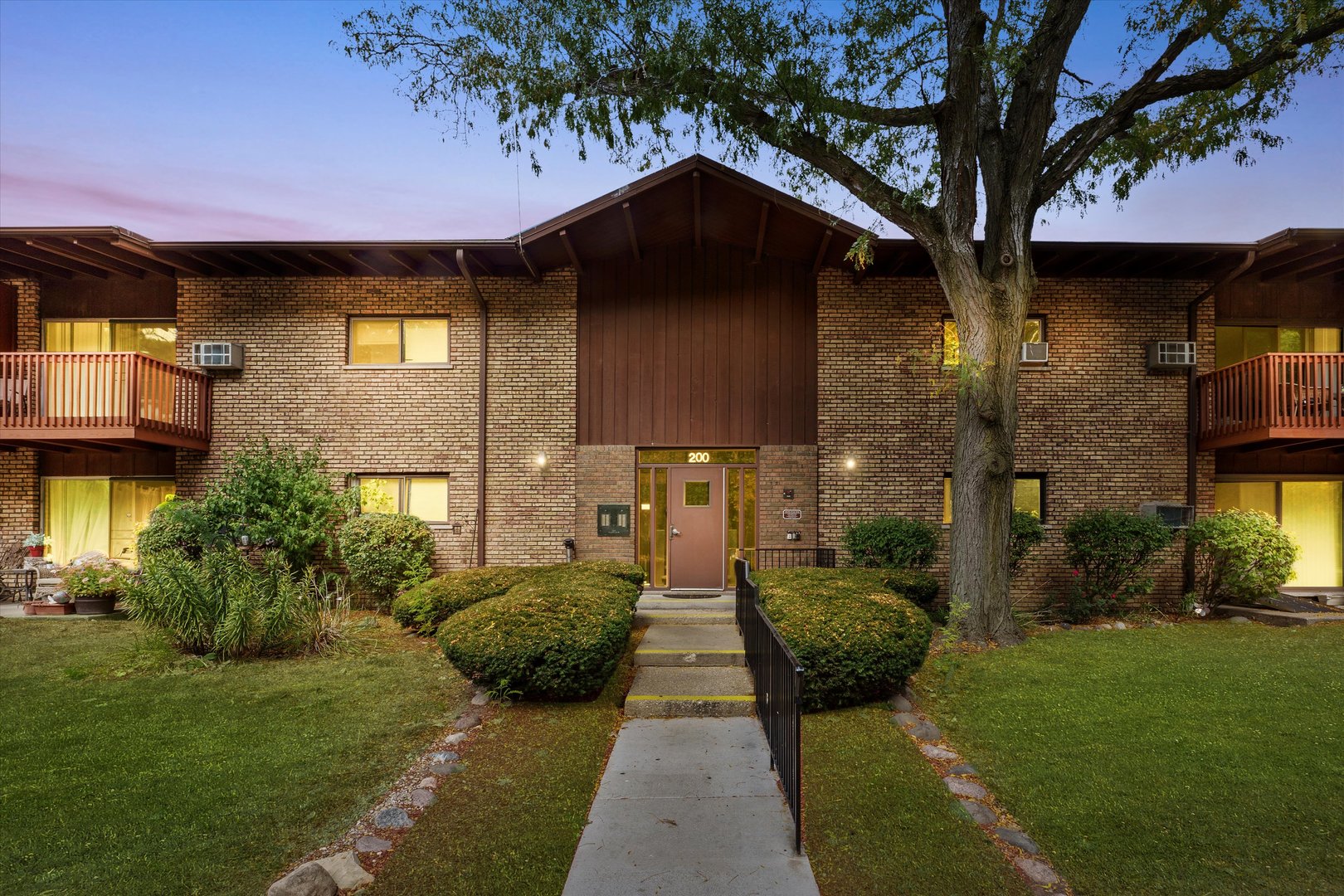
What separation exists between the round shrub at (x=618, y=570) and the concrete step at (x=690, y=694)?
2406 millimetres

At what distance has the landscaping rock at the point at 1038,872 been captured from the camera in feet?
11.6

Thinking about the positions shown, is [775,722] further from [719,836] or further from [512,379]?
[512,379]

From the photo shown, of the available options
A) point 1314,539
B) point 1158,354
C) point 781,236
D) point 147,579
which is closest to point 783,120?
point 781,236

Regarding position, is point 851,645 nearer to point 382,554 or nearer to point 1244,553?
point 382,554

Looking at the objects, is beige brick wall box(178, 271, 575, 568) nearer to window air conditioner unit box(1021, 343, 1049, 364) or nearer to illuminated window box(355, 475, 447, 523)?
illuminated window box(355, 475, 447, 523)

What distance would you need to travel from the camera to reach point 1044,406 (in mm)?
11703

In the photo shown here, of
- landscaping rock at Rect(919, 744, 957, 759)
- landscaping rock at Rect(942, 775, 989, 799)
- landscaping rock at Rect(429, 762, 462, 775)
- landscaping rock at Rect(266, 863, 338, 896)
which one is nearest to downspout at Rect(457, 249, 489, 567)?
landscaping rock at Rect(429, 762, 462, 775)

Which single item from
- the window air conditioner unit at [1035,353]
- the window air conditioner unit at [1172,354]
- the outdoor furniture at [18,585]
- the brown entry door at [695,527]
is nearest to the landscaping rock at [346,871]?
the brown entry door at [695,527]

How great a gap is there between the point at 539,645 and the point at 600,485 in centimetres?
584

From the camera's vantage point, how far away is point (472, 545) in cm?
1171

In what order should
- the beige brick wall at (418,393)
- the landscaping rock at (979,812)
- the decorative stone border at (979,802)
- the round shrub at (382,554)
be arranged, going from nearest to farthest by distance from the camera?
1. the decorative stone border at (979,802)
2. the landscaping rock at (979,812)
3. the round shrub at (382,554)
4. the beige brick wall at (418,393)

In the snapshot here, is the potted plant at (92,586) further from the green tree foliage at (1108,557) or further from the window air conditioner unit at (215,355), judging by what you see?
the green tree foliage at (1108,557)

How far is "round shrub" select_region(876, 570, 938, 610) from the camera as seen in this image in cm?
928

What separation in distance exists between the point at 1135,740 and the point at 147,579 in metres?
9.99
